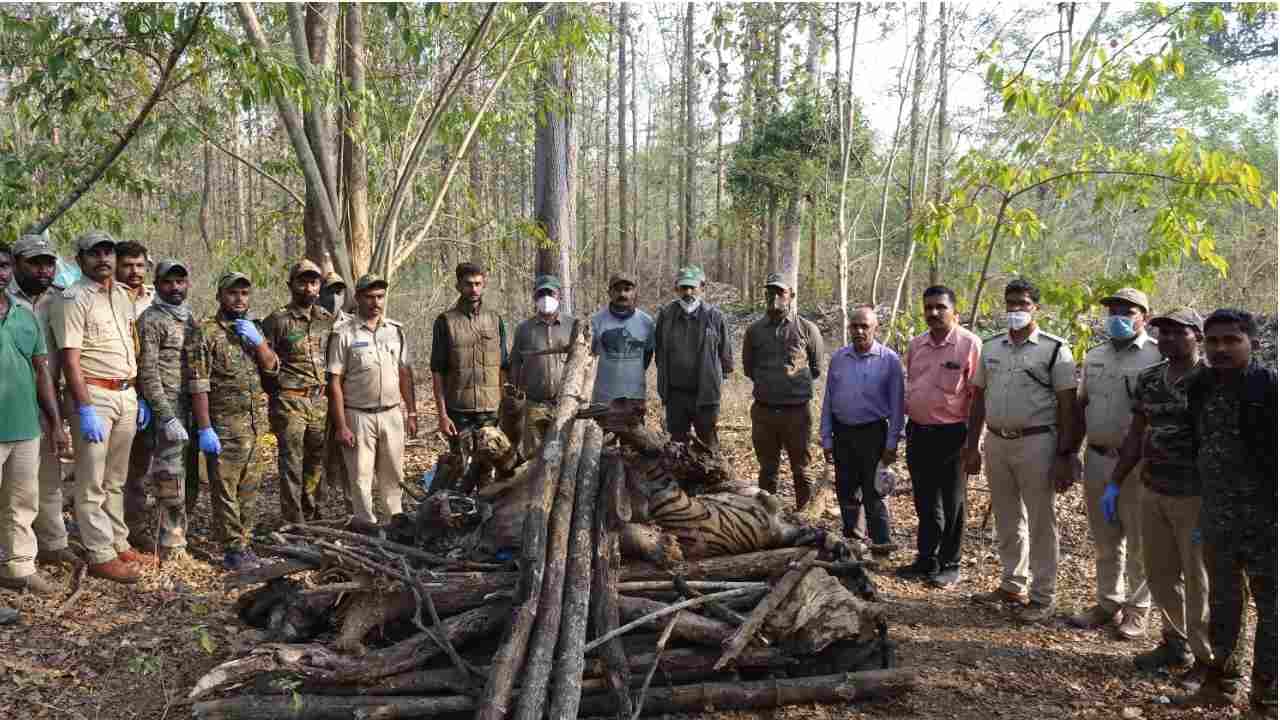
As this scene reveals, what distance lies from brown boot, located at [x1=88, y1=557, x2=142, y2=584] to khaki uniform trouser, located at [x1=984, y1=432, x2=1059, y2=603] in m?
5.65

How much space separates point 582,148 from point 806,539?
86.9 ft

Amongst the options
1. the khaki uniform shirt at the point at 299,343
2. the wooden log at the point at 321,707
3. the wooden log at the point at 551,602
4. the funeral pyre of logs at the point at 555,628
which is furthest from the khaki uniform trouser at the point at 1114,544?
the khaki uniform shirt at the point at 299,343

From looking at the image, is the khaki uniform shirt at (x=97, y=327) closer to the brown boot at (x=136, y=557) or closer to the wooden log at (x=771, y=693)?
the brown boot at (x=136, y=557)

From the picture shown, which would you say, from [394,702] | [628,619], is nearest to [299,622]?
[394,702]

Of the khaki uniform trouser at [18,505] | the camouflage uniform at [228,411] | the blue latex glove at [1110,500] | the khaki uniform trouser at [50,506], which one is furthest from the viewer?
the camouflage uniform at [228,411]

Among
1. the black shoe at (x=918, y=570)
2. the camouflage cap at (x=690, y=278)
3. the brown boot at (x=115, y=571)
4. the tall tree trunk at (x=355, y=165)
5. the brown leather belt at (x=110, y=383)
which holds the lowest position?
the black shoe at (x=918, y=570)

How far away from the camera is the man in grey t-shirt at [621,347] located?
6.90 m

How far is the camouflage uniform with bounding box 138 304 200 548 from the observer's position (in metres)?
5.69

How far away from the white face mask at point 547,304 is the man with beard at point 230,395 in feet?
6.59

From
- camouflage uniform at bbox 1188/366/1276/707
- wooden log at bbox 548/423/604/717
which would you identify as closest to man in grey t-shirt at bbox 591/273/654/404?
wooden log at bbox 548/423/604/717

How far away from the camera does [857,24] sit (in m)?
10.2

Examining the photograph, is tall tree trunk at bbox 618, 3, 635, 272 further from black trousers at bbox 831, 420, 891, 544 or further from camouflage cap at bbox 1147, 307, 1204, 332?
camouflage cap at bbox 1147, 307, 1204, 332

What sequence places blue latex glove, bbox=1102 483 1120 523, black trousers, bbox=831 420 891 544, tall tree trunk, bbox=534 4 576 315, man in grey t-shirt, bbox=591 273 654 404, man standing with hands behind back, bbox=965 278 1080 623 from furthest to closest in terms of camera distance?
tall tree trunk, bbox=534 4 576 315 < man in grey t-shirt, bbox=591 273 654 404 < black trousers, bbox=831 420 891 544 < man standing with hands behind back, bbox=965 278 1080 623 < blue latex glove, bbox=1102 483 1120 523

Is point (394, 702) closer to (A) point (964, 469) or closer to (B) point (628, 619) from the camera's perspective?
(B) point (628, 619)
